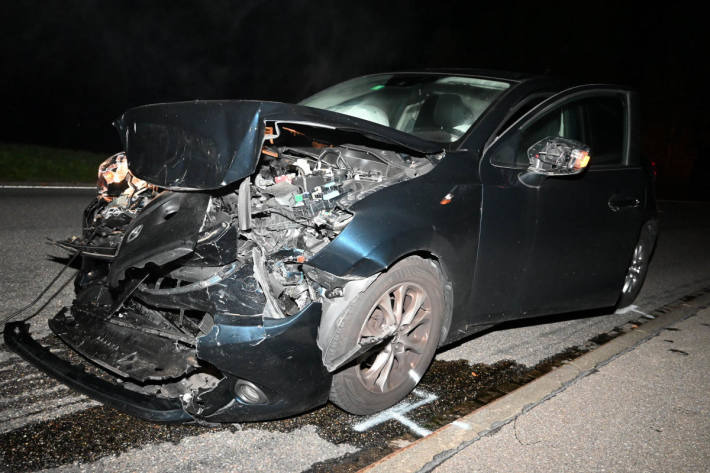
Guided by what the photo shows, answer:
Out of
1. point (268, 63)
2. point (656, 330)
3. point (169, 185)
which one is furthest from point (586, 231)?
point (268, 63)

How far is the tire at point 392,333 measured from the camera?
309 cm

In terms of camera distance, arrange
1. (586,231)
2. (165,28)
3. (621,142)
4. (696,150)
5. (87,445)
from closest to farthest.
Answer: (87,445), (586,231), (621,142), (165,28), (696,150)

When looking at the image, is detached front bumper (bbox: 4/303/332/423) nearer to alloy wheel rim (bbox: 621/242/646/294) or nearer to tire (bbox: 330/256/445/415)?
tire (bbox: 330/256/445/415)

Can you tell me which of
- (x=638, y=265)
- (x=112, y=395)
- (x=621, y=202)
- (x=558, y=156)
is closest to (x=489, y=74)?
(x=558, y=156)

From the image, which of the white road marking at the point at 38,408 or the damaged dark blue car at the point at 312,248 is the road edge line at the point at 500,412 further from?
the white road marking at the point at 38,408

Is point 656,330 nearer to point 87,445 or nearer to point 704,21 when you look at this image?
point 87,445

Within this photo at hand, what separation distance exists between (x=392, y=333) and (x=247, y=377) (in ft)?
2.72

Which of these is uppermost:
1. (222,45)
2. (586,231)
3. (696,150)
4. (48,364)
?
(222,45)

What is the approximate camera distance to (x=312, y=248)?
3.22 m

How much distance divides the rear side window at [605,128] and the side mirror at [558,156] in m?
0.78

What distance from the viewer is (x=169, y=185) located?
3293 millimetres

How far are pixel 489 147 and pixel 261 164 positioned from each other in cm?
141

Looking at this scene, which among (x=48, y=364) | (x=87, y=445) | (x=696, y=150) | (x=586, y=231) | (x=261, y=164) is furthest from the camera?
(x=696, y=150)

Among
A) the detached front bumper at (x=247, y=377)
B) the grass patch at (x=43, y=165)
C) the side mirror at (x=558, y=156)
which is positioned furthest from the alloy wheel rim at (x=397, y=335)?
the grass patch at (x=43, y=165)
